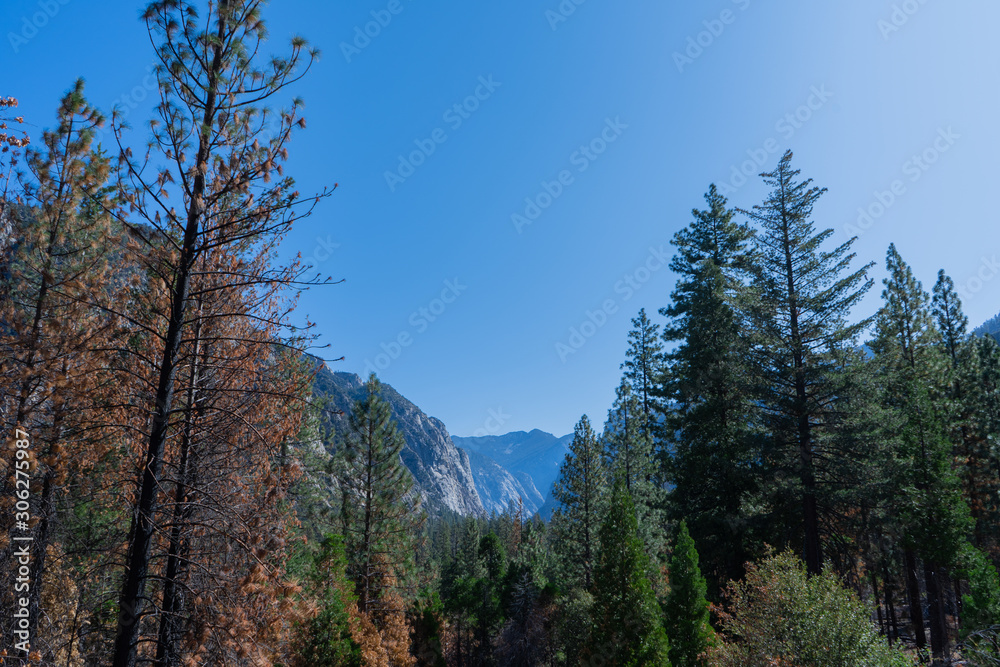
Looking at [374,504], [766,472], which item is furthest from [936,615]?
[374,504]

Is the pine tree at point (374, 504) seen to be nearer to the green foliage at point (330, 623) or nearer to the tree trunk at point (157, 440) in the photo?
the green foliage at point (330, 623)

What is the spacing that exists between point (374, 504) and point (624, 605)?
12.0 metres

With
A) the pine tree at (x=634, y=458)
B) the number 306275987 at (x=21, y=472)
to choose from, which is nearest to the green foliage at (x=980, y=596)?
the pine tree at (x=634, y=458)

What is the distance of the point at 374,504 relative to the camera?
71.4ft

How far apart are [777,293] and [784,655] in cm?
1418

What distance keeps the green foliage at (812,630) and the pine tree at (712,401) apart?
782cm

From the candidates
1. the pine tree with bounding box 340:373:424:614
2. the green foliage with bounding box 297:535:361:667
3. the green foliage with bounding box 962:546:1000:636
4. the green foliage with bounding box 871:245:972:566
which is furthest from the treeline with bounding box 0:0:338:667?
the green foliage with bounding box 962:546:1000:636

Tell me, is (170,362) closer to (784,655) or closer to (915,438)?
(784,655)

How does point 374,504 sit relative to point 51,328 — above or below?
below

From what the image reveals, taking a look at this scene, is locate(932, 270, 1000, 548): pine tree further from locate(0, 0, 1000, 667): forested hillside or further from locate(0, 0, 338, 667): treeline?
locate(0, 0, 338, 667): treeline

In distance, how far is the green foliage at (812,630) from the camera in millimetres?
9352

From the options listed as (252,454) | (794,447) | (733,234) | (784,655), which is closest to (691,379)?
(794,447)

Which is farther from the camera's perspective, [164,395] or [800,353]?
[800,353]

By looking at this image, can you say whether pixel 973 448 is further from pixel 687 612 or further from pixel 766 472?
pixel 687 612
